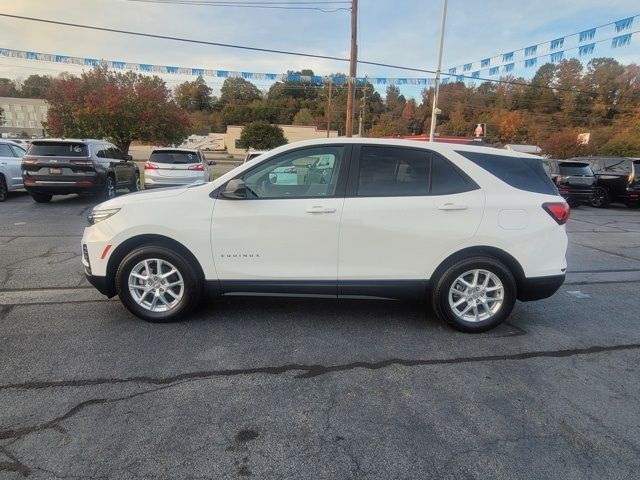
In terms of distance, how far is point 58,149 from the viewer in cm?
1115

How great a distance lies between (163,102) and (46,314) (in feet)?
89.9

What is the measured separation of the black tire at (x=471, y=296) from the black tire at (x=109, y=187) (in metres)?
10.8

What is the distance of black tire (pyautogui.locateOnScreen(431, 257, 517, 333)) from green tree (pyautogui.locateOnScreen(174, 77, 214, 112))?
9027cm

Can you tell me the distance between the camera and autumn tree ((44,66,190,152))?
2664 centimetres

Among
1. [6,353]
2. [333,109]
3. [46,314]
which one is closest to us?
[6,353]

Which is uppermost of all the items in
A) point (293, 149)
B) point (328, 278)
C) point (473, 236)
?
point (293, 149)

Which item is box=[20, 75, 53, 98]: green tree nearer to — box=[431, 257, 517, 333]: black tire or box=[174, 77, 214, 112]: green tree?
box=[174, 77, 214, 112]: green tree

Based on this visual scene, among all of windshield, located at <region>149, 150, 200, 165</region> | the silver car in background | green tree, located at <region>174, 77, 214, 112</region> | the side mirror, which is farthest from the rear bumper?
green tree, located at <region>174, 77, 214, 112</region>

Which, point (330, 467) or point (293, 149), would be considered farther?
point (293, 149)

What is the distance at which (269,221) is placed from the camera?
3.83m

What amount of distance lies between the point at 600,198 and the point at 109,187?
54.9ft

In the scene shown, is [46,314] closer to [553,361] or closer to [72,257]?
[72,257]

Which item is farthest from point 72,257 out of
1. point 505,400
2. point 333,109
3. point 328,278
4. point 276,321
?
point 333,109

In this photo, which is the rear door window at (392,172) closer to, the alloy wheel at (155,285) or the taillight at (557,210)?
the taillight at (557,210)
